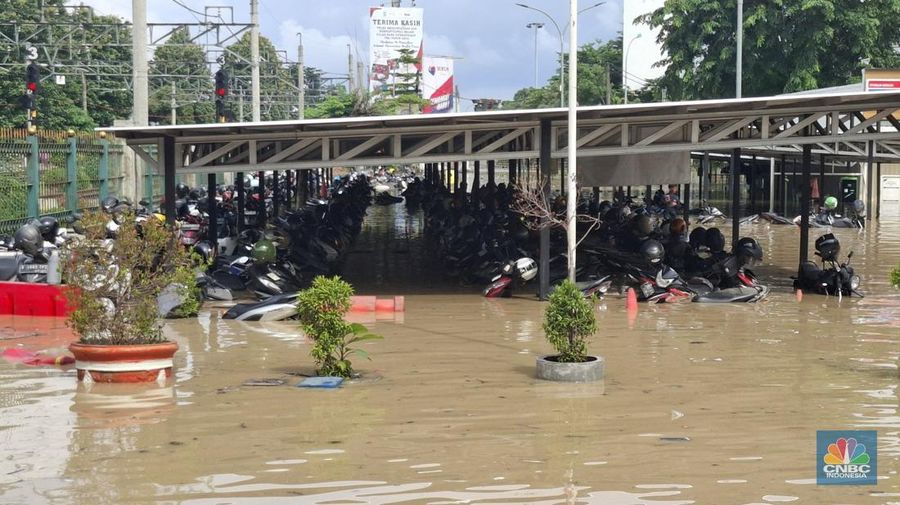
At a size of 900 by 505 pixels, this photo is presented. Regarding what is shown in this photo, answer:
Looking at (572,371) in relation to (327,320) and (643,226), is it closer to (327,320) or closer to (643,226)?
(327,320)

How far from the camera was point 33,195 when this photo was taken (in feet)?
75.8

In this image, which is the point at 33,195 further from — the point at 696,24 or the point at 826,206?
the point at 696,24

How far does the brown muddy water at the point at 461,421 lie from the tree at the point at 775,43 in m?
34.7

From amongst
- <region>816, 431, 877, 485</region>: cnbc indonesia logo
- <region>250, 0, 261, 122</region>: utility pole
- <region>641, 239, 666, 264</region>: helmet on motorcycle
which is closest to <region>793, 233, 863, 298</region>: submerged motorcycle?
<region>641, 239, 666, 264</region>: helmet on motorcycle

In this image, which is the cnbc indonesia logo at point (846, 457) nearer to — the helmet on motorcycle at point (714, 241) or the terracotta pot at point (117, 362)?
the terracotta pot at point (117, 362)

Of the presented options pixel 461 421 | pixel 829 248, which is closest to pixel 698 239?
pixel 829 248

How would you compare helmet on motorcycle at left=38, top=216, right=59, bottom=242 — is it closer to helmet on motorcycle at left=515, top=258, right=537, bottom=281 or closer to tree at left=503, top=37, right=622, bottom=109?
helmet on motorcycle at left=515, top=258, right=537, bottom=281

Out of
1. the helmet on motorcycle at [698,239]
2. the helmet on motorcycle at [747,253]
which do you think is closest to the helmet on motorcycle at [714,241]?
the helmet on motorcycle at [698,239]

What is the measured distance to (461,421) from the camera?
29.2 ft

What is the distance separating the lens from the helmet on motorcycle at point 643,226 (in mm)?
23533

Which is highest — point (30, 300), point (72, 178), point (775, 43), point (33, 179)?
point (775, 43)

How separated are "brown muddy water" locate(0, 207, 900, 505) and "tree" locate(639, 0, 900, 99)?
3465 cm

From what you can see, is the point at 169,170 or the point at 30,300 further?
the point at 169,170

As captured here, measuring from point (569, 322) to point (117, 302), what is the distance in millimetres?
4193
